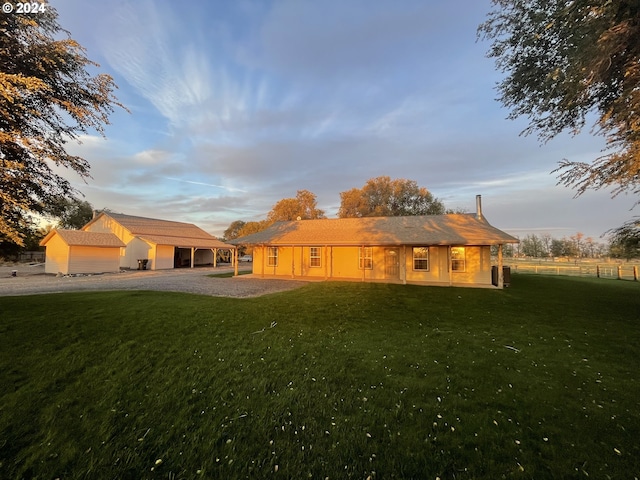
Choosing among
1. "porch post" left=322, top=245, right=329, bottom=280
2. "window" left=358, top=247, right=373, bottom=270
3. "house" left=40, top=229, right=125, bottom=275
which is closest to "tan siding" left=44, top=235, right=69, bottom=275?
"house" left=40, top=229, right=125, bottom=275

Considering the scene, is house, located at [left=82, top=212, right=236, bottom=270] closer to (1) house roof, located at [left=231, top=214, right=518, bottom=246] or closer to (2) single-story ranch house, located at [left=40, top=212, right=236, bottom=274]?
(2) single-story ranch house, located at [left=40, top=212, right=236, bottom=274]

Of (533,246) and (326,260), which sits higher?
(533,246)

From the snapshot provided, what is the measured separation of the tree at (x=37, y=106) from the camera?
19.6 ft

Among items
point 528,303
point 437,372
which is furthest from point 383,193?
point 437,372

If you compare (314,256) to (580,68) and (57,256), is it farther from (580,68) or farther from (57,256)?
(57,256)

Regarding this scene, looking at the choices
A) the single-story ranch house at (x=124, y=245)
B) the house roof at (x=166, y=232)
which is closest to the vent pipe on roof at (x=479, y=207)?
the house roof at (x=166, y=232)

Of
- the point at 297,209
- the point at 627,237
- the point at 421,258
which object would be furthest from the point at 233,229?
the point at 627,237

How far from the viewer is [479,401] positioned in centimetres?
414

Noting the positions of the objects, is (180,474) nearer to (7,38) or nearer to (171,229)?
(7,38)

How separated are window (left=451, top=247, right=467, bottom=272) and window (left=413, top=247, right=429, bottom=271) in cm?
135

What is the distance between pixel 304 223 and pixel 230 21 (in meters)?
14.1

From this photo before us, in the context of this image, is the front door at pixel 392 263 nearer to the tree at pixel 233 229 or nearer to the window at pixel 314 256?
the window at pixel 314 256

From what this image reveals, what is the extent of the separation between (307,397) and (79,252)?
83.6 ft

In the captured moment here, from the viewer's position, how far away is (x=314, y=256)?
19672 millimetres
